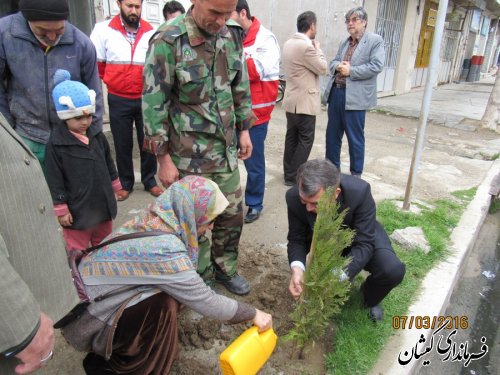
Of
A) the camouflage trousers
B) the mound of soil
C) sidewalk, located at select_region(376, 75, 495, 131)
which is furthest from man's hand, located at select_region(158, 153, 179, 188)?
sidewalk, located at select_region(376, 75, 495, 131)

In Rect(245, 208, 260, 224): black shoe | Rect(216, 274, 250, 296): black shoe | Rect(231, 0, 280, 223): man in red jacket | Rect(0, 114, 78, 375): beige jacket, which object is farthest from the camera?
Rect(245, 208, 260, 224): black shoe

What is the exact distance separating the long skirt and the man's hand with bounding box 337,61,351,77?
3.33 m

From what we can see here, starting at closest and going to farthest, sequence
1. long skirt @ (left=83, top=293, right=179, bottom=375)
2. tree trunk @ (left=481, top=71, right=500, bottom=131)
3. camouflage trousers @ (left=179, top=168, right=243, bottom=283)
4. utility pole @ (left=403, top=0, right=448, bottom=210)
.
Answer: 1. long skirt @ (left=83, top=293, right=179, bottom=375)
2. camouflage trousers @ (left=179, top=168, right=243, bottom=283)
3. utility pole @ (left=403, top=0, right=448, bottom=210)
4. tree trunk @ (left=481, top=71, right=500, bottom=131)

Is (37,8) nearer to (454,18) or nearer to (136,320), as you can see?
(136,320)

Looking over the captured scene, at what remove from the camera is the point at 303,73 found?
4.24 metres

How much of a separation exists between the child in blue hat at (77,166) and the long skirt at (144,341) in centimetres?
92

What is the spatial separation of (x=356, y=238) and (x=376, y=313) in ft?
1.71

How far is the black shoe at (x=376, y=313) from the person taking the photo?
2.47m

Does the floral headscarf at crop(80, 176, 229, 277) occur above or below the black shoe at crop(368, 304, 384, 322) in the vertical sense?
above

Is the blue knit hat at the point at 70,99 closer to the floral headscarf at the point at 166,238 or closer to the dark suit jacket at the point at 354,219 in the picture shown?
the floral headscarf at the point at 166,238

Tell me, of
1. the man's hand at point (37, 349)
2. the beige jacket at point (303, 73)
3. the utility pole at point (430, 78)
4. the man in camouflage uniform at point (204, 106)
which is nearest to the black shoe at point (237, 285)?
the man in camouflage uniform at point (204, 106)

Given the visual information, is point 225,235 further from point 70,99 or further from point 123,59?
point 123,59

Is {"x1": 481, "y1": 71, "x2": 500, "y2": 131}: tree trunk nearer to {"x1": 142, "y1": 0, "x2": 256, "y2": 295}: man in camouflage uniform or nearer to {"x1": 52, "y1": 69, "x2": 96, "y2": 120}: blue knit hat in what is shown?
{"x1": 142, "y1": 0, "x2": 256, "y2": 295}: man in camouflage uniform

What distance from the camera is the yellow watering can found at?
1671 mm
